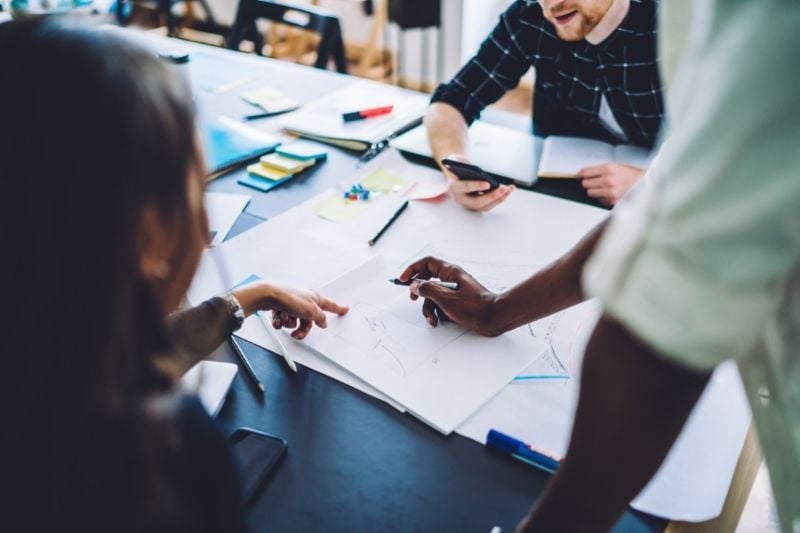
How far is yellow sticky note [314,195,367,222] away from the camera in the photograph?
46.7 inches

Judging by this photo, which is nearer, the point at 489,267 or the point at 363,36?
the point at 489,267

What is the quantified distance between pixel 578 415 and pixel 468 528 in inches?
9.5

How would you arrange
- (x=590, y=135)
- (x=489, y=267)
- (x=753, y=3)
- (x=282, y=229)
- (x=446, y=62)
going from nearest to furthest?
1. (x=753, y=3)
2. (x=489, y=267)
3. (x=282, y=229)
4. (x=590, y=135)
5. (x=446, y=62)

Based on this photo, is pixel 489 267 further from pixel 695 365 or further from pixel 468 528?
pixel 695 365

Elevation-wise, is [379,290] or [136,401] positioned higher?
[136,401]

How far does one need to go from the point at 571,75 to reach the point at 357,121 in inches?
20.7

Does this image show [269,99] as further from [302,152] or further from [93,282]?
[93,282]

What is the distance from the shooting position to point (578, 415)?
1.53ft

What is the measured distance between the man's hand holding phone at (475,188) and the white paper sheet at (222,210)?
40 centimetres

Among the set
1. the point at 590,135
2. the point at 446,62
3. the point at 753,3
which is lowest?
the point at 446,62

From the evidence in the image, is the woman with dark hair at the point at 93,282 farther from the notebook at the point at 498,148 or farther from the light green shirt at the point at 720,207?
the notebook at the point at 498,148

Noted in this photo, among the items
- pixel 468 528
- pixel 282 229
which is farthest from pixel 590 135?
pixel 468 528

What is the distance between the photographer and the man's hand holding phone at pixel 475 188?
1165mm

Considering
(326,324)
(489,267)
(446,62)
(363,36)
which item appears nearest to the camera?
(326,324)
